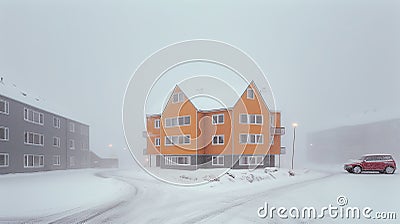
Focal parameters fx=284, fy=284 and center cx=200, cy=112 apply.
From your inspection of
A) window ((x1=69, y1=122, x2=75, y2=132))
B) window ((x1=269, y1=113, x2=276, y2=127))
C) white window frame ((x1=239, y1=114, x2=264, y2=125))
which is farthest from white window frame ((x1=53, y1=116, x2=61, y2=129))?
window ((x1=269, y1=113, x2=276, y2=127))

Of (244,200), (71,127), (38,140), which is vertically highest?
(71,127)

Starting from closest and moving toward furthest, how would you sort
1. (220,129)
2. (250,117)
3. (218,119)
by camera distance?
(250,117), (218,119), (220,129)

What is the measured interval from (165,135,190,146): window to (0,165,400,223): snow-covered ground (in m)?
0.34

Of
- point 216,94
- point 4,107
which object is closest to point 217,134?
point 216,94

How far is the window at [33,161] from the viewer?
8.47 feet

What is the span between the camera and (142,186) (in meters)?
3.37

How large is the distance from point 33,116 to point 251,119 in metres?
2.30

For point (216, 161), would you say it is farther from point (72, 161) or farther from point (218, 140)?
point (72, 161)

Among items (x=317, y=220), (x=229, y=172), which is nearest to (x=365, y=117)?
(x=317, y=220)

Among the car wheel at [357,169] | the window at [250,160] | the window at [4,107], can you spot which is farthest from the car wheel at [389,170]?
the window at [4,107]

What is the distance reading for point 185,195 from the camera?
3.36m

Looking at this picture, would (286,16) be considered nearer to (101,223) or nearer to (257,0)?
(257,0)

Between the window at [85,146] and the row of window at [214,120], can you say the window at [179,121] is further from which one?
the window at [85,146]

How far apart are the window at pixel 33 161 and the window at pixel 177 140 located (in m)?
1.27
